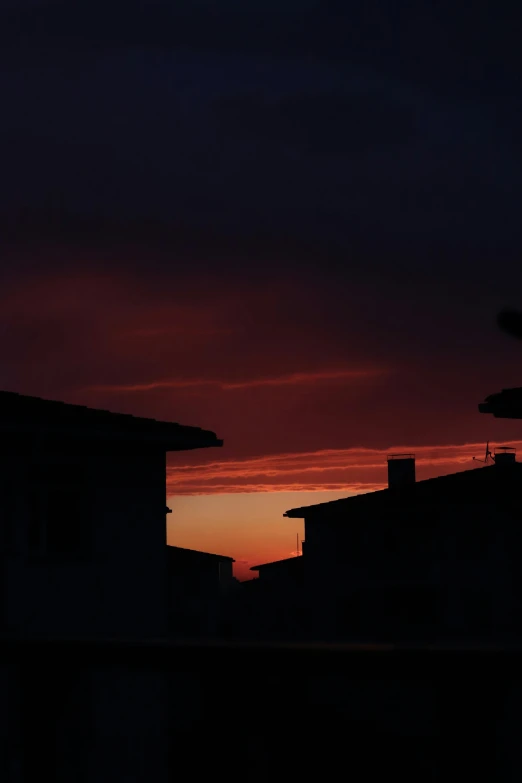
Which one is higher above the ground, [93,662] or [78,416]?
[78,416]

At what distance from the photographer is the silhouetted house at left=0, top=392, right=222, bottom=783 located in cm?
1407

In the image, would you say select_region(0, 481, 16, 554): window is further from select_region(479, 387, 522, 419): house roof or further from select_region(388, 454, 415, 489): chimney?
select_region(388, 454, 415, 489): chimney

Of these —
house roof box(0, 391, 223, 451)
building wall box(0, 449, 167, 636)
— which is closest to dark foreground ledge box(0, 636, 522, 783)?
house roof box(0, 391, 223, 451)

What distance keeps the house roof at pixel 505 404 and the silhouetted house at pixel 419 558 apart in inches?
348

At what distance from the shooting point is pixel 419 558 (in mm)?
27188

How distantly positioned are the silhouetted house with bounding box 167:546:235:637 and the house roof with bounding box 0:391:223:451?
19968mm

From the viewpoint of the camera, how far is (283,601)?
1880 inches

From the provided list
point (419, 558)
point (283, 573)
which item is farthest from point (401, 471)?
point (283, 573)

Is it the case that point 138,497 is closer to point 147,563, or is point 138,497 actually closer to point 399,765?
point 147,563

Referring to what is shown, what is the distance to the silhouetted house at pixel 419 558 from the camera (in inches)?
837

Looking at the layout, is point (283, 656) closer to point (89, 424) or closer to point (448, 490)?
point (89, 424)

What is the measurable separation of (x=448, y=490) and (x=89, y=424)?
12055mm

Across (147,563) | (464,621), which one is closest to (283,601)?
(464,621)

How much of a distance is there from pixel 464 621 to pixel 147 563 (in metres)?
9.64
